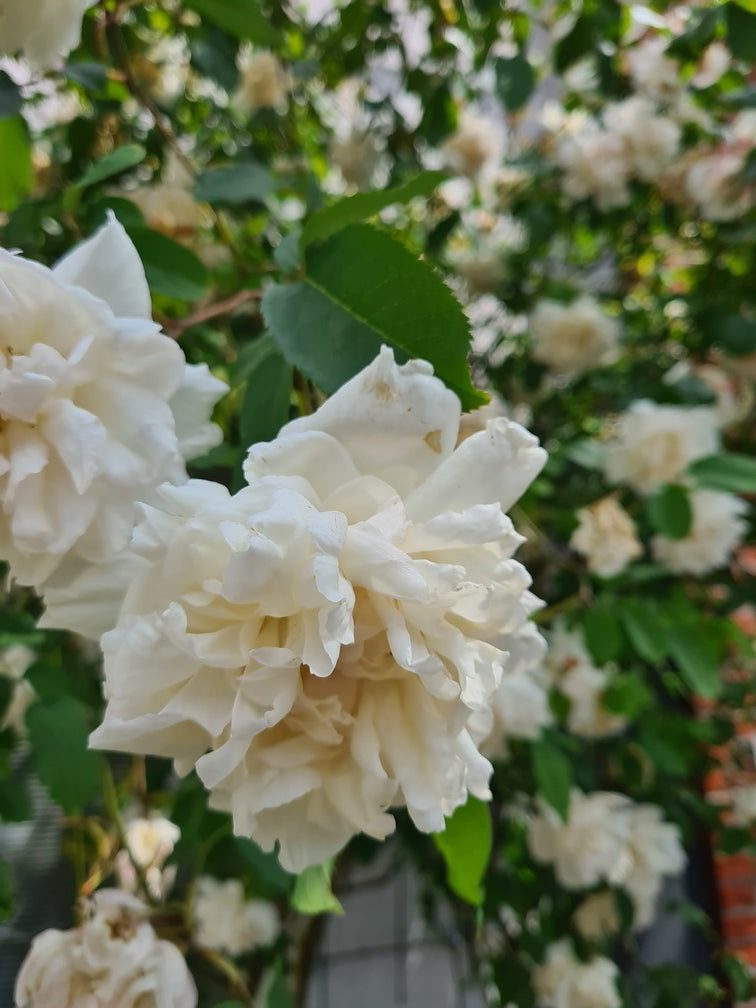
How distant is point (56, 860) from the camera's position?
1403 mm

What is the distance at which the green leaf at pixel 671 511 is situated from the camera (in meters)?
0.77

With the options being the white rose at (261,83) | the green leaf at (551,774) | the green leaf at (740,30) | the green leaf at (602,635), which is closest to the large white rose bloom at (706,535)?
the green leaf at (602,635)

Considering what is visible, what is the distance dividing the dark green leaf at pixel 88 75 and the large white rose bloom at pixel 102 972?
502mm

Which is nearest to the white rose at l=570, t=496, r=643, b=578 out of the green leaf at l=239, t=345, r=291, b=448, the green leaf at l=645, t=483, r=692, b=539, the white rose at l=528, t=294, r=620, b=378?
the green leaf at l=645, t=483, r=692, b=539

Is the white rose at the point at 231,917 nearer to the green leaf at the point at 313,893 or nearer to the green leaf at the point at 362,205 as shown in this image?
the green leaf at the point at 313,893

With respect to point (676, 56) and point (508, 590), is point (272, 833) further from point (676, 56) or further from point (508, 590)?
point (676, 56)

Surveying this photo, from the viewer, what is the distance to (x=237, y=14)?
470mm

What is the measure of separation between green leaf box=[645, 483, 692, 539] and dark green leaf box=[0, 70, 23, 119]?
63cm

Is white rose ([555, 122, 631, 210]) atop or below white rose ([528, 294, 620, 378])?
atop

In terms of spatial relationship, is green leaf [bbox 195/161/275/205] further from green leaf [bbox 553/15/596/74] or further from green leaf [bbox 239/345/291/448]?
green leaf [bbox 553/15/596/74]

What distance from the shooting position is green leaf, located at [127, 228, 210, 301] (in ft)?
1.40

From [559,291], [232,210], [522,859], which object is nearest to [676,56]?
[559,291]

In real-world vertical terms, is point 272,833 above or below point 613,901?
above

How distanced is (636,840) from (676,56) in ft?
2.93
